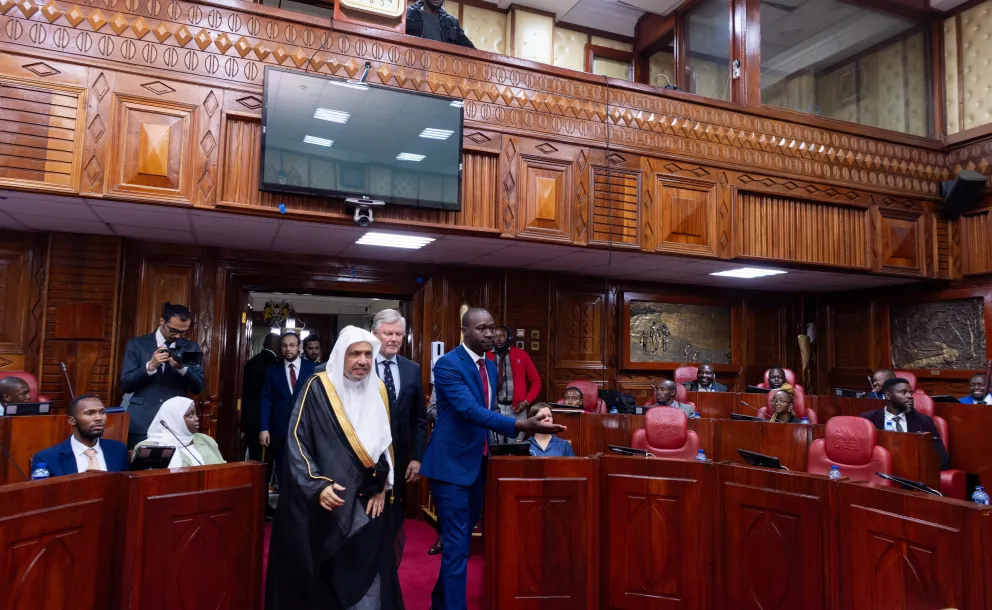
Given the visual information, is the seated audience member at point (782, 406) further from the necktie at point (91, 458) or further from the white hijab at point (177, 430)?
the necktie at point (91, 458)

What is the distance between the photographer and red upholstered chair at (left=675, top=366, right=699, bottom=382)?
26.9 ft

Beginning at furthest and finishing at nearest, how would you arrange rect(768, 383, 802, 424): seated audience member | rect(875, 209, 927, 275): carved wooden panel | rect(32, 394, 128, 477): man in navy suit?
rect(875, 209, 927, 275): carved wooden panel → rect(768, 383, 802, 424): seated audience member → rect(32, 394, 128, 477): man in navy suit

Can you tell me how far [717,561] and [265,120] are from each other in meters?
4.38

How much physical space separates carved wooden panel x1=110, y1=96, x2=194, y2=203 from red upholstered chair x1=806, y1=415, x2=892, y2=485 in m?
4.98

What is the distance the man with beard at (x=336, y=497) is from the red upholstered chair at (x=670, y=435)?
2846 millimetres

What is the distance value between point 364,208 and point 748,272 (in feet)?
15.7

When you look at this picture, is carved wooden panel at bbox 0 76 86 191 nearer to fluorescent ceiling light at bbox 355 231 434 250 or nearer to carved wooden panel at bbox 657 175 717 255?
fluorescent ceiling light at bbox 355 231 434 250

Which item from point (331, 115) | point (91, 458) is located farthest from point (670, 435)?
point (91, 458)

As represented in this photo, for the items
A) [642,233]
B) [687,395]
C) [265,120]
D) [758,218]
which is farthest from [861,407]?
[265,120]

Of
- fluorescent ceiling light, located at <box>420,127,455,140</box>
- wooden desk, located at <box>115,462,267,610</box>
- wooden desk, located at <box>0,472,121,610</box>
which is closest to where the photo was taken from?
wooden desk, located at <box>0,472,121,610</box>

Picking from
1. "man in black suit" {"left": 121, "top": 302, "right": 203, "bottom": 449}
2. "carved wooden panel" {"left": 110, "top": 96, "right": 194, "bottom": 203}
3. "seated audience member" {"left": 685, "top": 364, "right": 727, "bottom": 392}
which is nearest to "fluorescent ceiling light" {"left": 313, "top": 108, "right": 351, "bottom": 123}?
"carved wooden panel" {"left": 110, "top": 96, "right": 194, "bottom": 203}

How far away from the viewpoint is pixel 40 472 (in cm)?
302

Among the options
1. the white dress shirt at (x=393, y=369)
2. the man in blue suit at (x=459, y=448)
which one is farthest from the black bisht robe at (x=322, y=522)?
the white dress shirt at (x=393, y=369)

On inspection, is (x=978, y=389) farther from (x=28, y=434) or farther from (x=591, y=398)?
(x=28, y=434)
